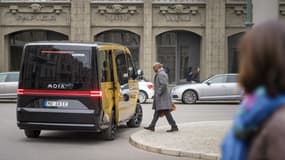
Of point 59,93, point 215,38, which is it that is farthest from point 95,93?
point 215,38

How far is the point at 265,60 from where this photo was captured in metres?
2.38

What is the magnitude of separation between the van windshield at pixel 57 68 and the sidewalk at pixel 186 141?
1.74 meters

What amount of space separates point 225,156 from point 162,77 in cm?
1084

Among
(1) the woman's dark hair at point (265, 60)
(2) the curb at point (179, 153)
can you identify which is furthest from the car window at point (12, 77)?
(1) the woman's dark hair at point (265, 60)

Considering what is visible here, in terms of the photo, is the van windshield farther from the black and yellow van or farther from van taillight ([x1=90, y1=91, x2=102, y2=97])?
van taillight ([x1=90, y1=91, x2=102, y2=97])

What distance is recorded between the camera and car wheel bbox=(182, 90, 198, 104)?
25703mm

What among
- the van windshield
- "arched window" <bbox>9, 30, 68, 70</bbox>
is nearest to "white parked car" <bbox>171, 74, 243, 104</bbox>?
"arched window" <bbox>9, 30, 68, 70</bbox>

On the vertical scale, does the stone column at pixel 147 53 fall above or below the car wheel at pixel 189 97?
above

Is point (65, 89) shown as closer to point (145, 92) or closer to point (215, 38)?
point (145, 92)

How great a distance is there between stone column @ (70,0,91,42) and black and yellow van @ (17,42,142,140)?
1930 centimetres

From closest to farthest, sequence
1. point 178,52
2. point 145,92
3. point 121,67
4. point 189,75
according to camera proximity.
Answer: point 121,67 → point 145,92 → point 189,75 → point 178,52

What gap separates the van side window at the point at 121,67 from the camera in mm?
13604

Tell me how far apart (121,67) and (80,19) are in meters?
18.1

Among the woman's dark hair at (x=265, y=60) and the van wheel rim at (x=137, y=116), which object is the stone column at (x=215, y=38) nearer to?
the van wheel rim at (x=137, y=116)
